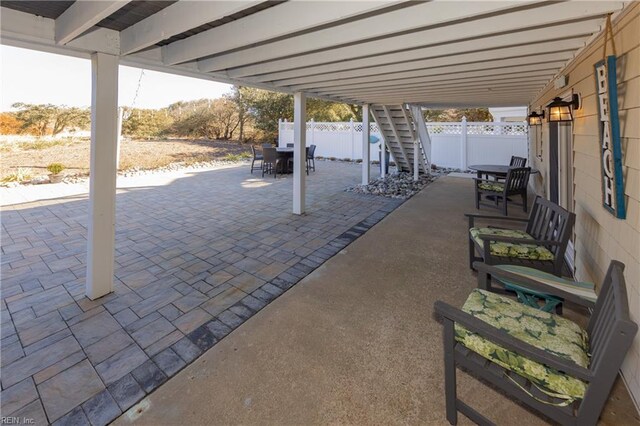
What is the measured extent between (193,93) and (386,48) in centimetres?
2046

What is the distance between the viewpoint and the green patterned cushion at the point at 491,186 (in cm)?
557

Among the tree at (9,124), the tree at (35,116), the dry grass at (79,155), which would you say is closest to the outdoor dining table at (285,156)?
the dry grass at (79,155)

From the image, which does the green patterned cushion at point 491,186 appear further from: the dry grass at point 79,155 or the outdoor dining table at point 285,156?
the dry grass at point 79,155

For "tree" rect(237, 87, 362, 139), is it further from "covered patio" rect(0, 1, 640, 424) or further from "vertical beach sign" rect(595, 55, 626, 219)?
"vertical beach sign" rect(595, 55, 626, 219)

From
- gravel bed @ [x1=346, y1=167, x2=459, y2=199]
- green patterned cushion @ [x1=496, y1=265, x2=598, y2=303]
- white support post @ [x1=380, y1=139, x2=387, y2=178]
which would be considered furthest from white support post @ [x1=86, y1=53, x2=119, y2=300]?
white support post @ [x1=380, y1=139, x2=387, y2=178]

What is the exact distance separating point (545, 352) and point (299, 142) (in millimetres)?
4589

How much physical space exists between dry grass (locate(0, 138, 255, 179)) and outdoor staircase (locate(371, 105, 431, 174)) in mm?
7159

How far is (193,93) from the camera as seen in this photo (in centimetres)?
1994

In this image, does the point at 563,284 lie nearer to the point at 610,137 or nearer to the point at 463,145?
the point at 610,137

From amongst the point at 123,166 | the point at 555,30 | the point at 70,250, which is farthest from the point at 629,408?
the point at 123,166

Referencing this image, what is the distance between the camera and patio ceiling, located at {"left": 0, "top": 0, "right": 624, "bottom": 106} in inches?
75.7

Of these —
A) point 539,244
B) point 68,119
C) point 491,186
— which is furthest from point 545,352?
point 68,119

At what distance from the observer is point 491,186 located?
571 cm

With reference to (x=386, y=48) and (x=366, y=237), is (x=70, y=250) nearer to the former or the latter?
(x=366, y=237)
